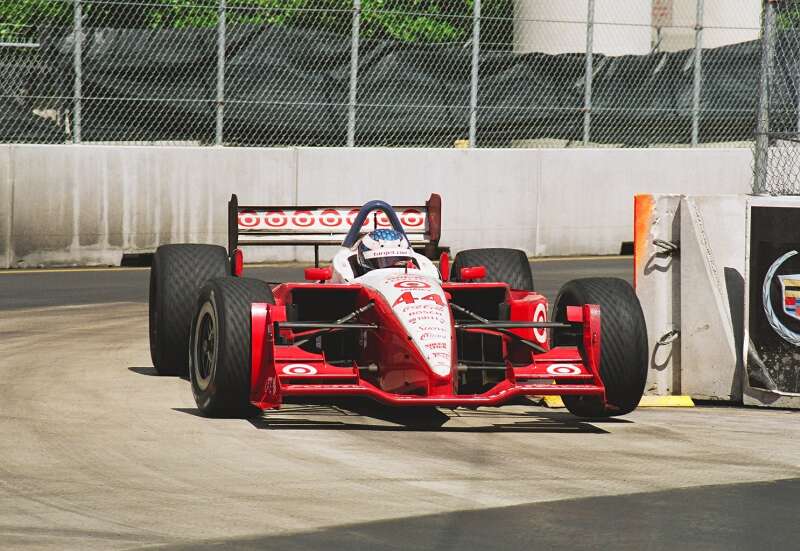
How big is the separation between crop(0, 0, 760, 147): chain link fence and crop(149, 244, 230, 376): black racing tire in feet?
24.1

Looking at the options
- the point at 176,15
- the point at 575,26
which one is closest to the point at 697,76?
the point at 575,26

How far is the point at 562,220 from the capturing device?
19859 mm

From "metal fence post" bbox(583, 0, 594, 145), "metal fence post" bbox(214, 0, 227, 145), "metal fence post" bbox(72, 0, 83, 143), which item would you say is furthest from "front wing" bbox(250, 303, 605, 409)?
"metal fence post" bbox(583, 0, 594, 145)

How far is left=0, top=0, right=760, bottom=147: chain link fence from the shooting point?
17625mm

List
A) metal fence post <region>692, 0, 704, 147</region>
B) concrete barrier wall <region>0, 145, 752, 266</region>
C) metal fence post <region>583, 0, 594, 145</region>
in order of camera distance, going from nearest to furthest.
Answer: concrete barrier wall <region>0, 145, 752, 266</region> → metal fence post <region>583, 0, 594, 145</region> → metal fence post <region>692, 0, 704, 147</region>

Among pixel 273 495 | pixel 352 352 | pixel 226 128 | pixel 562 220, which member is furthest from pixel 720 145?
pixel 273 495

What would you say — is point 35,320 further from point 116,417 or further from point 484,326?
point 484,326

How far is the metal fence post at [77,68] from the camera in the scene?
56.9 ft

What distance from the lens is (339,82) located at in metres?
18.9

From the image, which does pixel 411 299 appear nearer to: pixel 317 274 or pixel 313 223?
pixel 317 274

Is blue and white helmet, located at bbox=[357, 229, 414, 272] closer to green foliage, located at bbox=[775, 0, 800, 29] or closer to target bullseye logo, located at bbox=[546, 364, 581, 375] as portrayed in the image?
target bullseye logo, located at bbox=[546, 364, 581, 375]

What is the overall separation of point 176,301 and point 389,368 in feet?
7.66

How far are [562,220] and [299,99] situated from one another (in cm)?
381

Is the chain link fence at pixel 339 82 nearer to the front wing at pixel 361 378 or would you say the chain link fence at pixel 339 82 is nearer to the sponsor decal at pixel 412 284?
the sponsor decal at pixel 412 284
